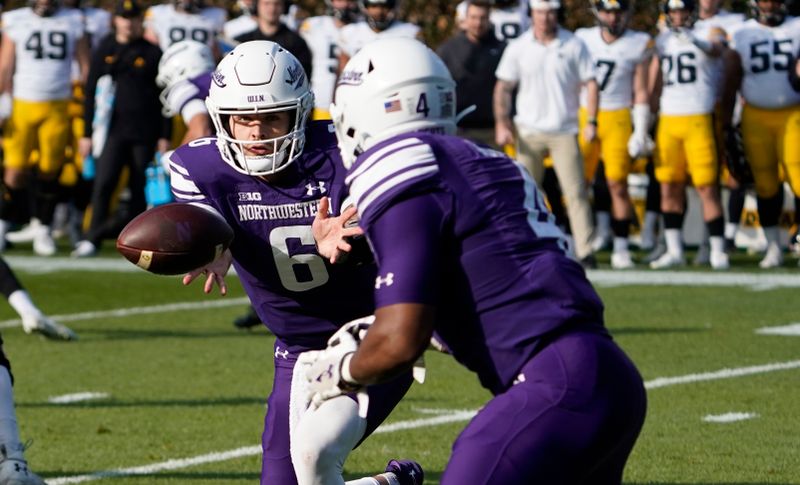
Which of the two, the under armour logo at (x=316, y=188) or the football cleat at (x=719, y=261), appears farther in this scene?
the football cleat at (x=719, y=261)

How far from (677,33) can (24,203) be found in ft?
16.9

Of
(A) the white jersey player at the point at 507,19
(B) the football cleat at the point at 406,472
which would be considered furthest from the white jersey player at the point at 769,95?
(B) the football cleat at the point at 406,472

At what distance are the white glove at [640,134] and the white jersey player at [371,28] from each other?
1.71m

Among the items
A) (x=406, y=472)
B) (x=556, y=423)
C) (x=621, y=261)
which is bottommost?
(x=621, y=261)

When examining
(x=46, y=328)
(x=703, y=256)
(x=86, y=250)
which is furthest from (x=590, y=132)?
(x=46, y=328)

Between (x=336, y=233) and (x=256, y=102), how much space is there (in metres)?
0.64

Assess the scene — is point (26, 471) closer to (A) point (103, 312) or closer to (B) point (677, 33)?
(A) point (103, 312)

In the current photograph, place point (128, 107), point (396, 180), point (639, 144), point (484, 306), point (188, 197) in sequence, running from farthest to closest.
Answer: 1. point (128, 107)
2. point (639, 144)
3. point (188, 197)
4. point (484, 306)
5. point (396, 180)

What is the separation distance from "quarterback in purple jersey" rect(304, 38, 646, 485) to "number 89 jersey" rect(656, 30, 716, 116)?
7.87 m

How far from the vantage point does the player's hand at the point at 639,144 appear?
11133 millimetres

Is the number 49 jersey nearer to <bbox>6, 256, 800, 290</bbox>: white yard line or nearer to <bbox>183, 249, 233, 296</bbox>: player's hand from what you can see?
<bbox>6, 256, 800, 290</bbox>: white yard line

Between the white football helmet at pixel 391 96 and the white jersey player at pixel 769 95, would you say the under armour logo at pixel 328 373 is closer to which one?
the white football helmet at pixel 391 96

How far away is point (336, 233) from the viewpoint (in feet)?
12.8

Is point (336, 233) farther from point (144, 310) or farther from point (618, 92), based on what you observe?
point (618, 92)
